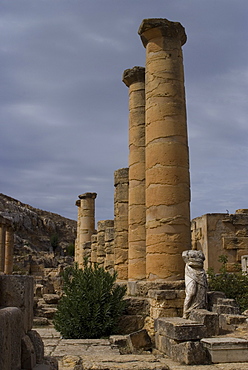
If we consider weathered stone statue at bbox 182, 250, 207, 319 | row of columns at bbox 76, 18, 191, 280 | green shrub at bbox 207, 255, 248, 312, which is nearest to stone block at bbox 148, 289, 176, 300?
row of columns at bbox 76, 18, 191, 280

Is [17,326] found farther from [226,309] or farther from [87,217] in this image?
[87,217]

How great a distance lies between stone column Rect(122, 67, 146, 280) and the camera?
525 inches

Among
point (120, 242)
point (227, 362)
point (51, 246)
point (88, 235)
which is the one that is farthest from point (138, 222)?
point (51, 246)

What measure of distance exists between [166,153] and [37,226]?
6649 centimetres

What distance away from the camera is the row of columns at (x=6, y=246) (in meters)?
34.1

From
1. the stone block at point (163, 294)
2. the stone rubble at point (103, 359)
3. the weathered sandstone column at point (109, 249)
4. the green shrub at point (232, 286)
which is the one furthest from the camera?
the weathered sandstone column at point (109, 249)

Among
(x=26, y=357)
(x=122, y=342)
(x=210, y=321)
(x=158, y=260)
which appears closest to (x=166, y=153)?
(x=158, y=260)

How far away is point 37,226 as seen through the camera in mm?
74875

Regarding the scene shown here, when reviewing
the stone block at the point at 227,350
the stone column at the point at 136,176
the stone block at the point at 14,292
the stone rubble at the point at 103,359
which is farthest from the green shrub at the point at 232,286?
the stone block at the point at 14,292

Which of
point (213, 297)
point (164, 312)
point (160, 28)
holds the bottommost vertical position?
point (164, 312)

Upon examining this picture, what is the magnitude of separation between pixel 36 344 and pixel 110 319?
4.84 m

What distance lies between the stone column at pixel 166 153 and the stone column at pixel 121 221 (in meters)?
4.90

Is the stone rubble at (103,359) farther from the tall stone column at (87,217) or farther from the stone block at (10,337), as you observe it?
the tall stone column at (87,217)

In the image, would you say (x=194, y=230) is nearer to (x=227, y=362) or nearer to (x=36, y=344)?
(x=227, y=362)
